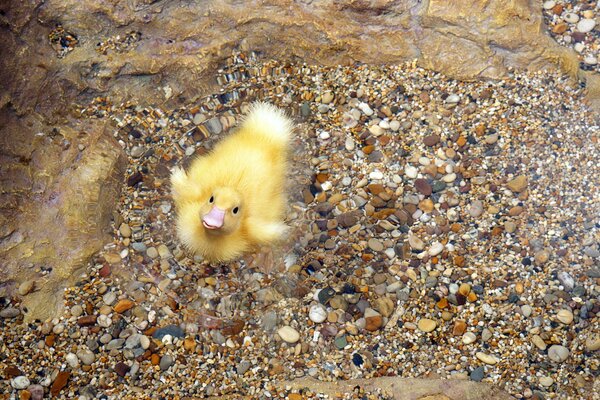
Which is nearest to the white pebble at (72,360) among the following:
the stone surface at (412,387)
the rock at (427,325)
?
the stone surface at (412,387)

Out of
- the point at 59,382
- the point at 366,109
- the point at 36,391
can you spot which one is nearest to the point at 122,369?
the point at 59,382

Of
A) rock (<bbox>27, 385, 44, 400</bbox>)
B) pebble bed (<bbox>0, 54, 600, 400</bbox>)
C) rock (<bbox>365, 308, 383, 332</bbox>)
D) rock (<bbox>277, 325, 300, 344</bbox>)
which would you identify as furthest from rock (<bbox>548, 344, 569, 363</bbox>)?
rock (<bbox>27, 385, 44, 400</bbox>)

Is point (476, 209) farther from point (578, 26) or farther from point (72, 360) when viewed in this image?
point (72, 360)

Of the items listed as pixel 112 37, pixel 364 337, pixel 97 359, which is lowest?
pixel 97 359

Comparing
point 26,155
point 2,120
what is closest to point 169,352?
point 26,155

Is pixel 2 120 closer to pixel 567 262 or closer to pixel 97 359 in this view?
pixel 97 359

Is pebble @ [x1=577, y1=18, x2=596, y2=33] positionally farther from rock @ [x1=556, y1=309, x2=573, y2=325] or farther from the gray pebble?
the gray pebble

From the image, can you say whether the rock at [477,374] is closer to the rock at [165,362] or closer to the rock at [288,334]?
the rock at [288,334]
